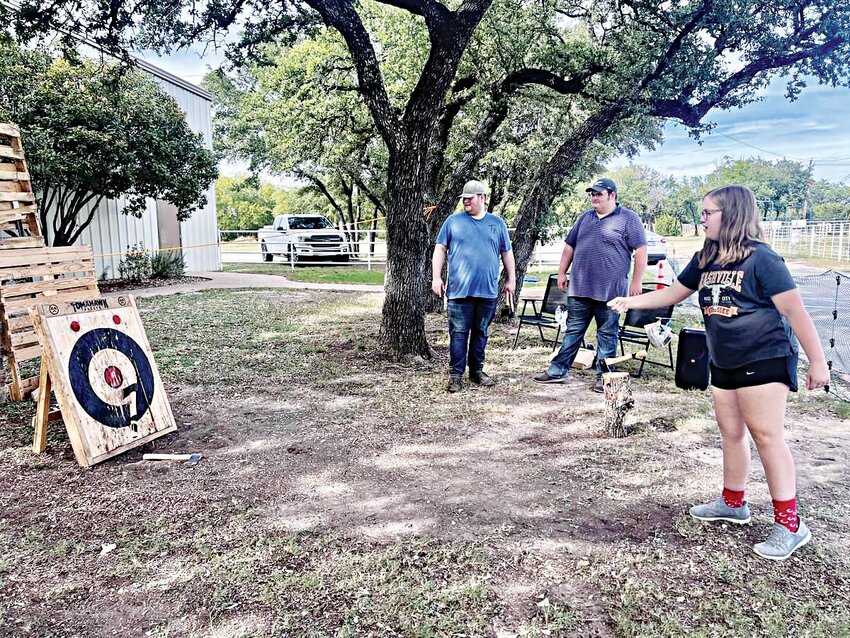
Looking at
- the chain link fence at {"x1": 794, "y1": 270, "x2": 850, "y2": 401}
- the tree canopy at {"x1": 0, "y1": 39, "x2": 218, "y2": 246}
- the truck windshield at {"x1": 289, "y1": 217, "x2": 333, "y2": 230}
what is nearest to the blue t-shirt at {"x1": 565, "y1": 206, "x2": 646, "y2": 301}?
the chain link fence at {"x1": 794, "y1": 270, "x2": 850, "y2": 401}

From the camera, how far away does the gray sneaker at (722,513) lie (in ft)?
9.97

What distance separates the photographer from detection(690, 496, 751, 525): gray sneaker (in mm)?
3039

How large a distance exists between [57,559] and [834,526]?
12.4 ft

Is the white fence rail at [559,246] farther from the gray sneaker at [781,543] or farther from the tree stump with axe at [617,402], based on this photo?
the gray sneaker at [781,543]

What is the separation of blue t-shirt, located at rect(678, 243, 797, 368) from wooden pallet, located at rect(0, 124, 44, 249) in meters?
5.45

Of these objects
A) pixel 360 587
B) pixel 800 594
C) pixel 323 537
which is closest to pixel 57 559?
pixel 323 537

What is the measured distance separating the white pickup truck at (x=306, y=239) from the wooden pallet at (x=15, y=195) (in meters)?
16.0

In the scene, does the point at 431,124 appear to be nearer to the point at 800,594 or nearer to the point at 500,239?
the point at 500,239

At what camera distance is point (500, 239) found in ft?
18.2

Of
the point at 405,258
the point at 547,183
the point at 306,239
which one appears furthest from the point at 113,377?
the point at 306,239

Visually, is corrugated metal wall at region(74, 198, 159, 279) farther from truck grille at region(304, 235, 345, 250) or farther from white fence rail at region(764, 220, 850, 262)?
white fence rail at region(764, 220, 850, 262)

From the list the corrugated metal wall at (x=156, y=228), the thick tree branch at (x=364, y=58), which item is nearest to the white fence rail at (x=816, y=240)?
the corrugated metal wall at (x=156, y=228)

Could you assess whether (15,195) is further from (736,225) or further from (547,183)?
(547,183)

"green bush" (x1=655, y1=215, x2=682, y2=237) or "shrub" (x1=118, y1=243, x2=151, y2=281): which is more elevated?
"green bush" (x1=655, y1=215, x2=682, y2=237)
